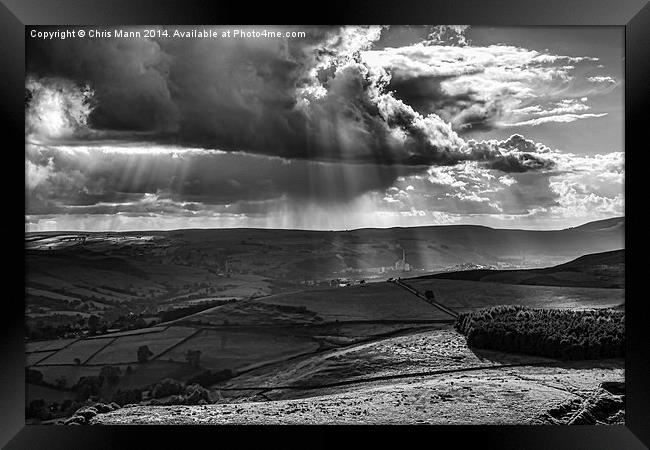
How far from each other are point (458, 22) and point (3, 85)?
5.31m

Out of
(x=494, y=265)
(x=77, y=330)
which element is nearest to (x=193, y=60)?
(x=77, y=330)

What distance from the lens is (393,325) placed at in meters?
6.54

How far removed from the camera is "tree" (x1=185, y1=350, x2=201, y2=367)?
620 cm

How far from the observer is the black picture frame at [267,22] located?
19.4ft

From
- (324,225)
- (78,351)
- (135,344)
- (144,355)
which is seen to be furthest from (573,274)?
(78,351)

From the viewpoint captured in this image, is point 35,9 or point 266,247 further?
point 266,247

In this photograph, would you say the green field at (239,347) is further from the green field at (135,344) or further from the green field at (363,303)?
the green field at (363,303)

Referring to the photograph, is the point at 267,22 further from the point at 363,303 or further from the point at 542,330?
the point at 542,330

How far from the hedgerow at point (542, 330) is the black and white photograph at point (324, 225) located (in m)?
0.03

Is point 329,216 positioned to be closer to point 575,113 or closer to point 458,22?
point 458,22

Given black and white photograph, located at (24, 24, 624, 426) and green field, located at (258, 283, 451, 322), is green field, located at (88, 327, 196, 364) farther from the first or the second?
green field, located at (258, 283, 451, 322)

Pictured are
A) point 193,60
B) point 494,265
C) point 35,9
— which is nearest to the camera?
point 35,9

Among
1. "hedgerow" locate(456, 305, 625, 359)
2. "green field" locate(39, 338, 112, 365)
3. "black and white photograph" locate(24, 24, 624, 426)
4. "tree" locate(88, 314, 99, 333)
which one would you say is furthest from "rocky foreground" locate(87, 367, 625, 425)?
"tree" locate(88, 314, 99, 333)

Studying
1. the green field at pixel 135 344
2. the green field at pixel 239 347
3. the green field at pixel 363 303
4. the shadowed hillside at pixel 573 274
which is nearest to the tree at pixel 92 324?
the green field at pixel 135 344
